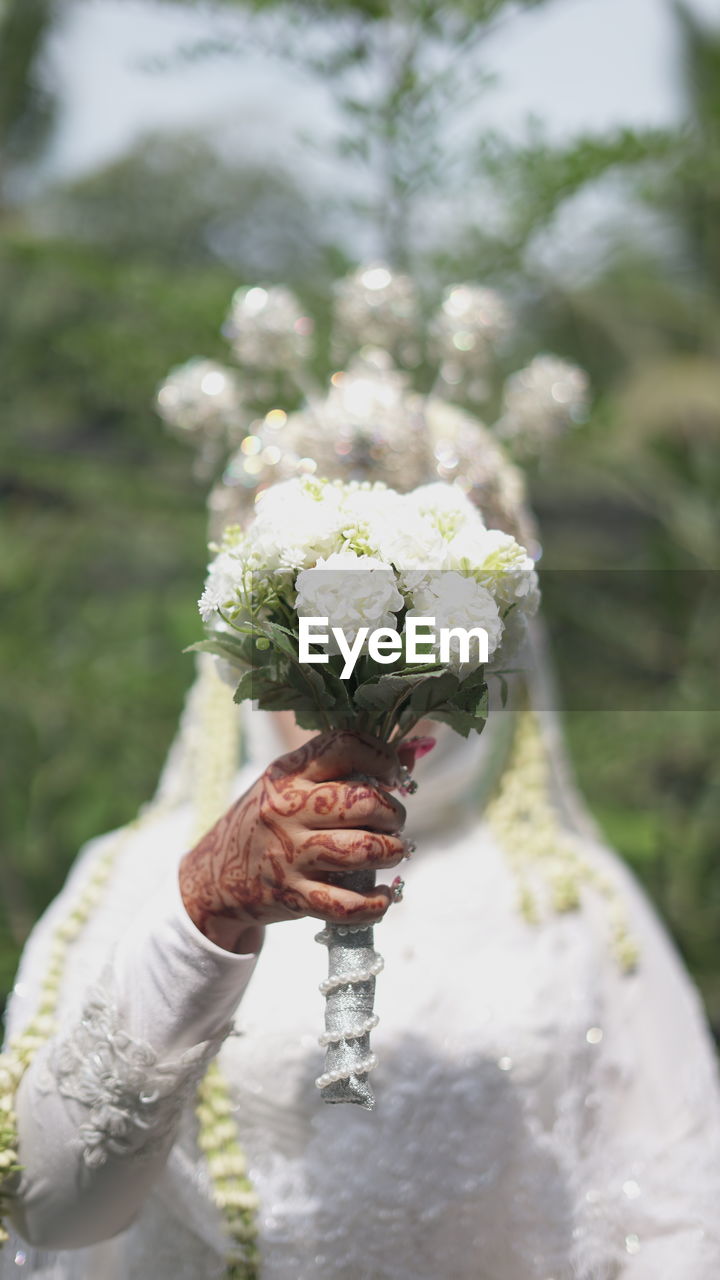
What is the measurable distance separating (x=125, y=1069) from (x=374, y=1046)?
1.12ft

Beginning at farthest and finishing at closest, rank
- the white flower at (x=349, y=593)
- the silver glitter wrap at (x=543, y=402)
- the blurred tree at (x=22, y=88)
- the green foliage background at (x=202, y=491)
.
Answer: the blurred tree at (x=22, y=88) < the green foliage background at (x=202, y=491) < the silver glitter wrap at (x=543, y=402) < the white flower at (x=349, y=593)

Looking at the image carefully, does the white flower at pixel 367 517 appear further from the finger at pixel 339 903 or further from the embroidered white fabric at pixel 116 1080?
the embroidered white fabric at pixel 116 1080

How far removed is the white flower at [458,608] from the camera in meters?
0.85

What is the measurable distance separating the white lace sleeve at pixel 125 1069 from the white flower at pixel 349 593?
0.34 meters

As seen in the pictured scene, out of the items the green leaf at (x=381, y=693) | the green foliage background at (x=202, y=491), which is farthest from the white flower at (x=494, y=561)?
the green foliage background at (x=202, y=491)

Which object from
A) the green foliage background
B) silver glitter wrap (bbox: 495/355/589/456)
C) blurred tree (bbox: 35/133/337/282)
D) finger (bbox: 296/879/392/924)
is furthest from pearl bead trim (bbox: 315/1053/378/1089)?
blurred tree (bbox: 35/133/337/282)

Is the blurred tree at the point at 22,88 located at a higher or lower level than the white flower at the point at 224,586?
higher

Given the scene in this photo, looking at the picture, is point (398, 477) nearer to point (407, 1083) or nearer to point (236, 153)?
point (407, 1083)

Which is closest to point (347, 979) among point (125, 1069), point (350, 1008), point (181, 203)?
point (350, 1008)

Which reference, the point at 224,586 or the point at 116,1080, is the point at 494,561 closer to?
the point at 224,586

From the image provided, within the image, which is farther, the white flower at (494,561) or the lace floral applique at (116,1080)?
the lace floral applique at (116,1080)

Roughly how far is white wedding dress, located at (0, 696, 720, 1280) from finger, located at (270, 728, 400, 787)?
9.8 inches

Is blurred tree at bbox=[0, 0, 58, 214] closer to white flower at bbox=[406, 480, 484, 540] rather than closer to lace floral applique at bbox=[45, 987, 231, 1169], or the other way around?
Answer: white flower at bbox=[406, 480, 484, 540]

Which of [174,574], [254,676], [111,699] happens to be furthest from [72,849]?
[174,574]
